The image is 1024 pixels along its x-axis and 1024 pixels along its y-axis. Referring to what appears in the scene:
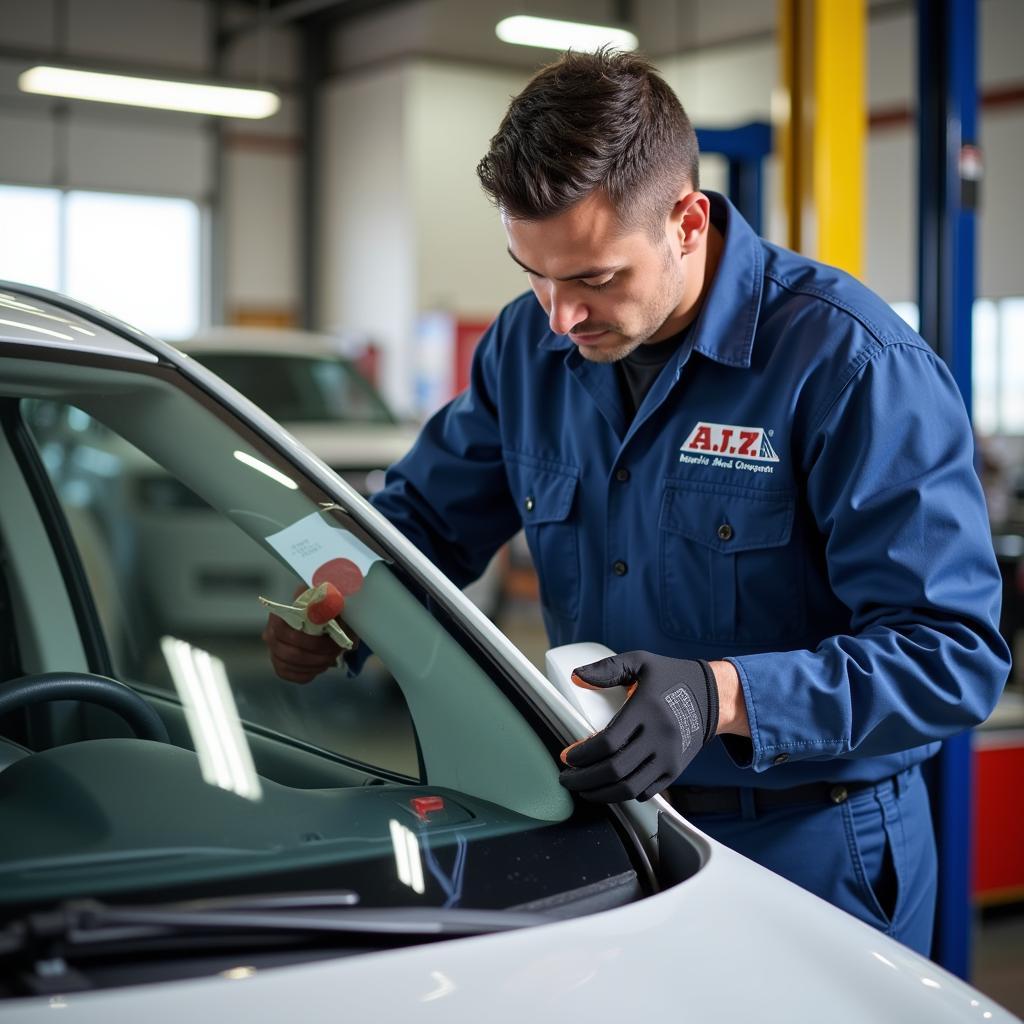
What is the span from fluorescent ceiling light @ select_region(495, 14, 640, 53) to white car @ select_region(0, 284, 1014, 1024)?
24.2 feet

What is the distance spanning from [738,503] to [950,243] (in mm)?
1381

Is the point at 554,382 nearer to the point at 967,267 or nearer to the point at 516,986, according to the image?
the point at 516,986

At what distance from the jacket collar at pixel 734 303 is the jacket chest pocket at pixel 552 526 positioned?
0.88 feet

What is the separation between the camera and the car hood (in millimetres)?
876

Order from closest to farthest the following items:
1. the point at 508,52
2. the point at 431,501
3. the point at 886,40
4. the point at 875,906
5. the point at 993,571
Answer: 1. the point at 993,571
2. the point at 875,906
3. the point at 431,501
4. the point at 886,40
5. the point at 508,52

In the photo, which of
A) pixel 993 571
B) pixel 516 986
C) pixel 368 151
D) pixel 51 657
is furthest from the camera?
pixel 368 151

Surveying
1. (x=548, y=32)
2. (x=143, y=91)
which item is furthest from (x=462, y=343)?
(x=143, y=91)

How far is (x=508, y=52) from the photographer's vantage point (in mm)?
12203

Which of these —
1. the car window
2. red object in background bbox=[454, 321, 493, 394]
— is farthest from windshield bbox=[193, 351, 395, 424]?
red object in background bbox=[454, 321, 493, 394]

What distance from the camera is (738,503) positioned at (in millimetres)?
1562

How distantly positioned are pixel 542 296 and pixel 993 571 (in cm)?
61

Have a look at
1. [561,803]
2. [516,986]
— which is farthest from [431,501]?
[516,986]

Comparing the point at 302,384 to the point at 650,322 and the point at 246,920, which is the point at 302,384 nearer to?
the point at 650,322

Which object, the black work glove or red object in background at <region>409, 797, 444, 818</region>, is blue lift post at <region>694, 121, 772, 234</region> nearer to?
the black work glove
